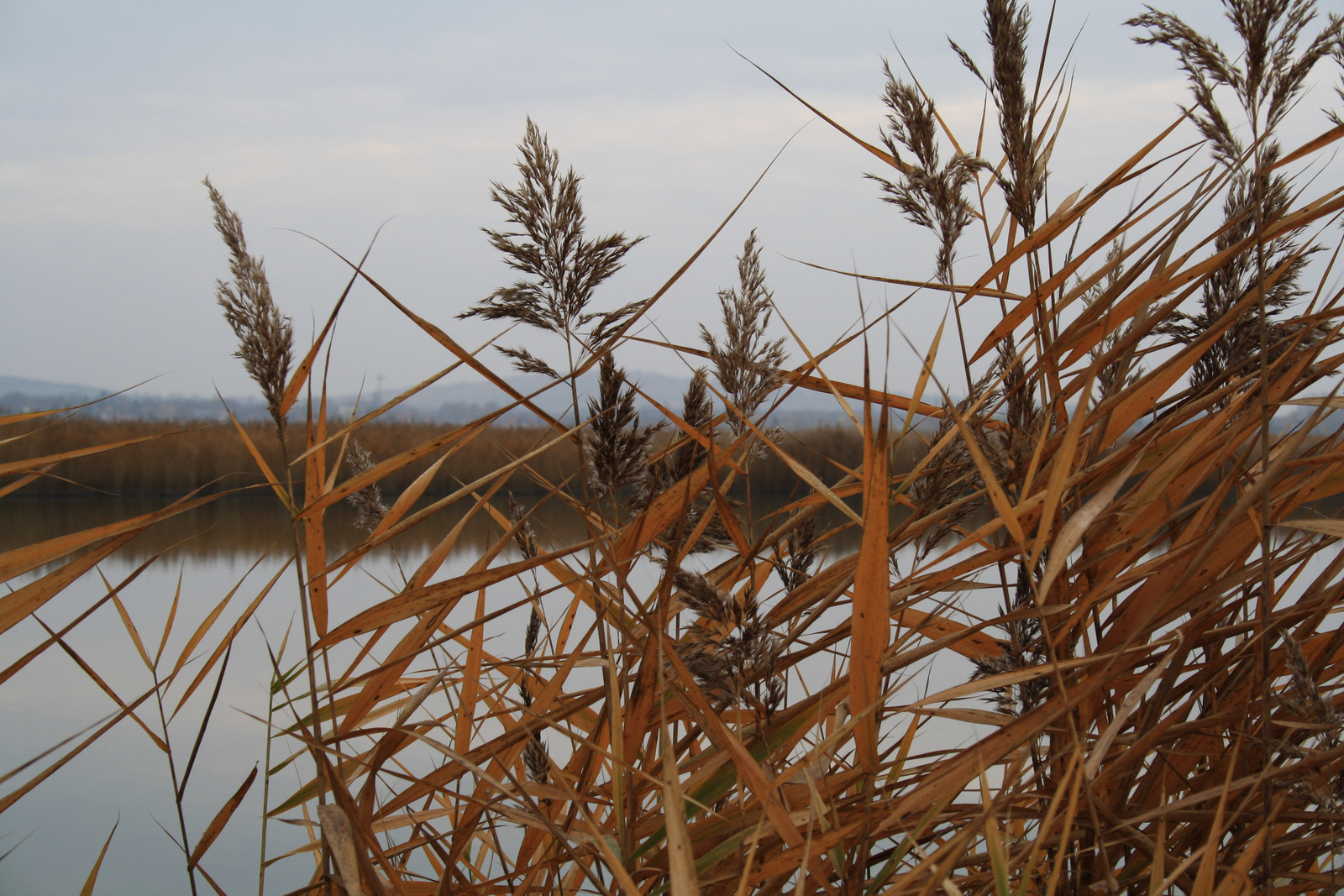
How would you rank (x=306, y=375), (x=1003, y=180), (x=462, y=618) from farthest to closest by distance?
1. (x=462, y=618)
2. (x=306, y=375)
3. (x=1003, y=180)

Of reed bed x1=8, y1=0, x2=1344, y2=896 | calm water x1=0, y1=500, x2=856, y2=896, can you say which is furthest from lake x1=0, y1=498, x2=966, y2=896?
reed bed x1=8, y1=0, x2=1344, y2=896

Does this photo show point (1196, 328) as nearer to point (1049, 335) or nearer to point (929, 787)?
point (1049, 335)

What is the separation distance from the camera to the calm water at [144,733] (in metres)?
2.21

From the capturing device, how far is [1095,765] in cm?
70

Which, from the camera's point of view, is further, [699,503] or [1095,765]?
[699,503]

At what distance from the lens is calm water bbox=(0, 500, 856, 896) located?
2.21 m

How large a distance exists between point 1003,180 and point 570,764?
2.85 ft

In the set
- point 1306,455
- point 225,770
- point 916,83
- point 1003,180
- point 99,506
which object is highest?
point 916,83

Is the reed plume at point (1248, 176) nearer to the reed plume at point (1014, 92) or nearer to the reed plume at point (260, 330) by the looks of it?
the reed plume at point (1014, 92)

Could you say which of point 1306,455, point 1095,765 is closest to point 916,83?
point 1306,455

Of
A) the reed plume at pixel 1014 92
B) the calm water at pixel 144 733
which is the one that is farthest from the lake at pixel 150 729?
the reed plume at pixel 1014 92

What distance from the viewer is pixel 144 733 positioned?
2.75 m

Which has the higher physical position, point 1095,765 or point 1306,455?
point 1306,455

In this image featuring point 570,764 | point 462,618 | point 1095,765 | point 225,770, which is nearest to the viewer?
point 1095,765
